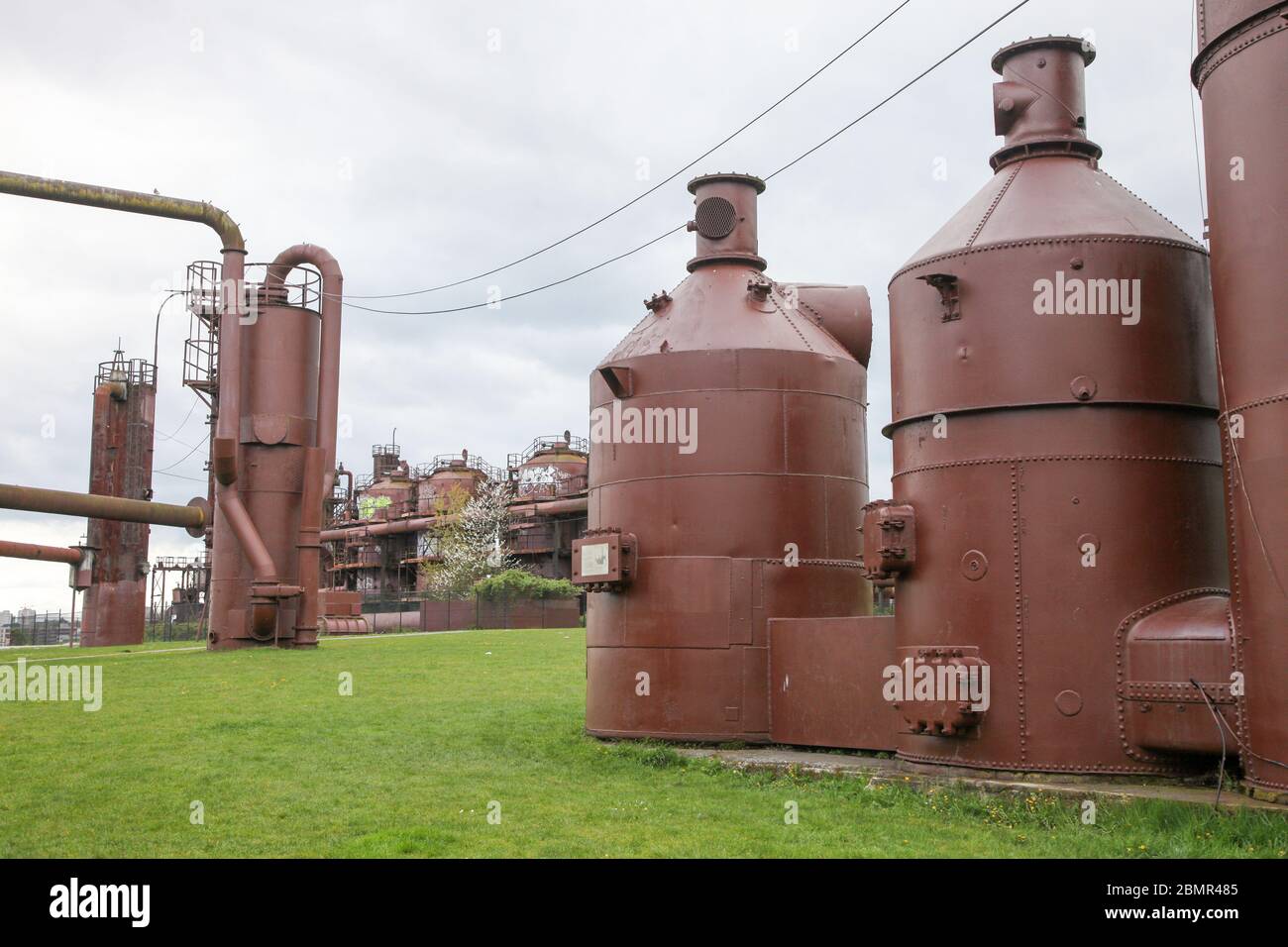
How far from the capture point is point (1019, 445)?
10281 millimetres

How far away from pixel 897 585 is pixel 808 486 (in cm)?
299

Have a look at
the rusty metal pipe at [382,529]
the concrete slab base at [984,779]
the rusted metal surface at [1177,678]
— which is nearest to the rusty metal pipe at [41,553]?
the rusty metal pipe at [382,529]

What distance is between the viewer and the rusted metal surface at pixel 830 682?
12.3 m

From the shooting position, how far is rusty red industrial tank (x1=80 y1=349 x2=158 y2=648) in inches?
1613

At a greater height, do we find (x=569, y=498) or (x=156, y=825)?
(x=569, y=498)

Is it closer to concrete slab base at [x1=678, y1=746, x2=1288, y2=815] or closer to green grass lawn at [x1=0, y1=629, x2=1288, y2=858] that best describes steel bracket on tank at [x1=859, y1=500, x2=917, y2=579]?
concrete slab base at [x1=678, y1=746, x2=1288, y2=815]

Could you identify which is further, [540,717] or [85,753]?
[540,717]

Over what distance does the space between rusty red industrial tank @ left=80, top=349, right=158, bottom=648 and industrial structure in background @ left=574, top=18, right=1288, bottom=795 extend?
33.0 m

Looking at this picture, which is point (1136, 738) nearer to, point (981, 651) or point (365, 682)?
point (981, 651)

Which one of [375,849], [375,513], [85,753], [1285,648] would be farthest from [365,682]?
[375,513]

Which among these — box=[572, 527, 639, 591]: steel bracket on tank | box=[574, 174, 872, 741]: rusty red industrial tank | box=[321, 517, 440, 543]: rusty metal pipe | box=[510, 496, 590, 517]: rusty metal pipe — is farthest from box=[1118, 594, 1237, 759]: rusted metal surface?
box=[321, 517, 440, 543]: rusty metal pipe

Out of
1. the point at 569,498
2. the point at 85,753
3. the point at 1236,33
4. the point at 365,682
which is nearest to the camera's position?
the point at 1236,33

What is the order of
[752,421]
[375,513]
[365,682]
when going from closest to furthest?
[752,421] < [365,682] < [375,513]

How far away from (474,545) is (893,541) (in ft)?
185
